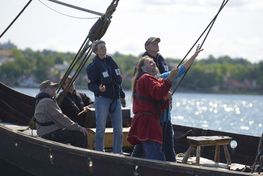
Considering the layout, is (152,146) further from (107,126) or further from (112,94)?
(107,126)

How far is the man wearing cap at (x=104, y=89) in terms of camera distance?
10242mm

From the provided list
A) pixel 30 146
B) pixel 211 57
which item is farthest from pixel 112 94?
A: pixel 211 57

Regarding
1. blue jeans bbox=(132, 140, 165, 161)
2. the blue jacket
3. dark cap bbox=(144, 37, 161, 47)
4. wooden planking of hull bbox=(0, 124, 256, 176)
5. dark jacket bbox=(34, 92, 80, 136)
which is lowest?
wooden planking of hull bbox=(0, 124, 256, 176)

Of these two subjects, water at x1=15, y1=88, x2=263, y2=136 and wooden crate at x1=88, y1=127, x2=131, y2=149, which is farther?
water at x1=15, y1=88, x2=263, y2=136

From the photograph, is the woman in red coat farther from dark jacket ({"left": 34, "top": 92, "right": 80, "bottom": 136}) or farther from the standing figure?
dark jacket ({"left": 34, "top": 92, "right": 80, "bottom": 136})

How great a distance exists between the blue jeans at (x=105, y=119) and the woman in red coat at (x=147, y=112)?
1.43m

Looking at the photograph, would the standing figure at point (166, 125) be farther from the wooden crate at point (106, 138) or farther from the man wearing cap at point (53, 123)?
the wooden crate at point (106, 138)

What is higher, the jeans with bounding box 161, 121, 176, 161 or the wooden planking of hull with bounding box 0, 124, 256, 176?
the jeans with bounding box 161, 121, 176, 161

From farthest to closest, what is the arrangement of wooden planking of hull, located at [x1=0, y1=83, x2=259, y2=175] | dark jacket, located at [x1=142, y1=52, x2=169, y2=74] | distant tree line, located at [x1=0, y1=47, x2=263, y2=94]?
distant tree line, located at [x1=0, y1=47, x2=263, y2=94] < dark jacket, located at [x1=142, y1=52, x2=169, y2=74] < wooden planking of hull, located at [x1=0, y1=83, x2=259, y2=175]

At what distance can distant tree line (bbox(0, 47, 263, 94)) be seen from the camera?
89.6m

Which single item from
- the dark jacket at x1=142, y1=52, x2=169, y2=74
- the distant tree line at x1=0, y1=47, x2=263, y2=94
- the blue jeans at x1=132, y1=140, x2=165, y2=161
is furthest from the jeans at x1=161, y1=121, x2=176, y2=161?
the distant tree line at x1=0, y1=47, x2=263, y2=94

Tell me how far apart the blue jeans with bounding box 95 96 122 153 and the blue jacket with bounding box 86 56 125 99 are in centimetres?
10

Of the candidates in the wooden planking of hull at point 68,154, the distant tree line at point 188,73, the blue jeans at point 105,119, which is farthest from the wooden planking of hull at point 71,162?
the distant tree line at point 188,73

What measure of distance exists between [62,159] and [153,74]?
1.61m
